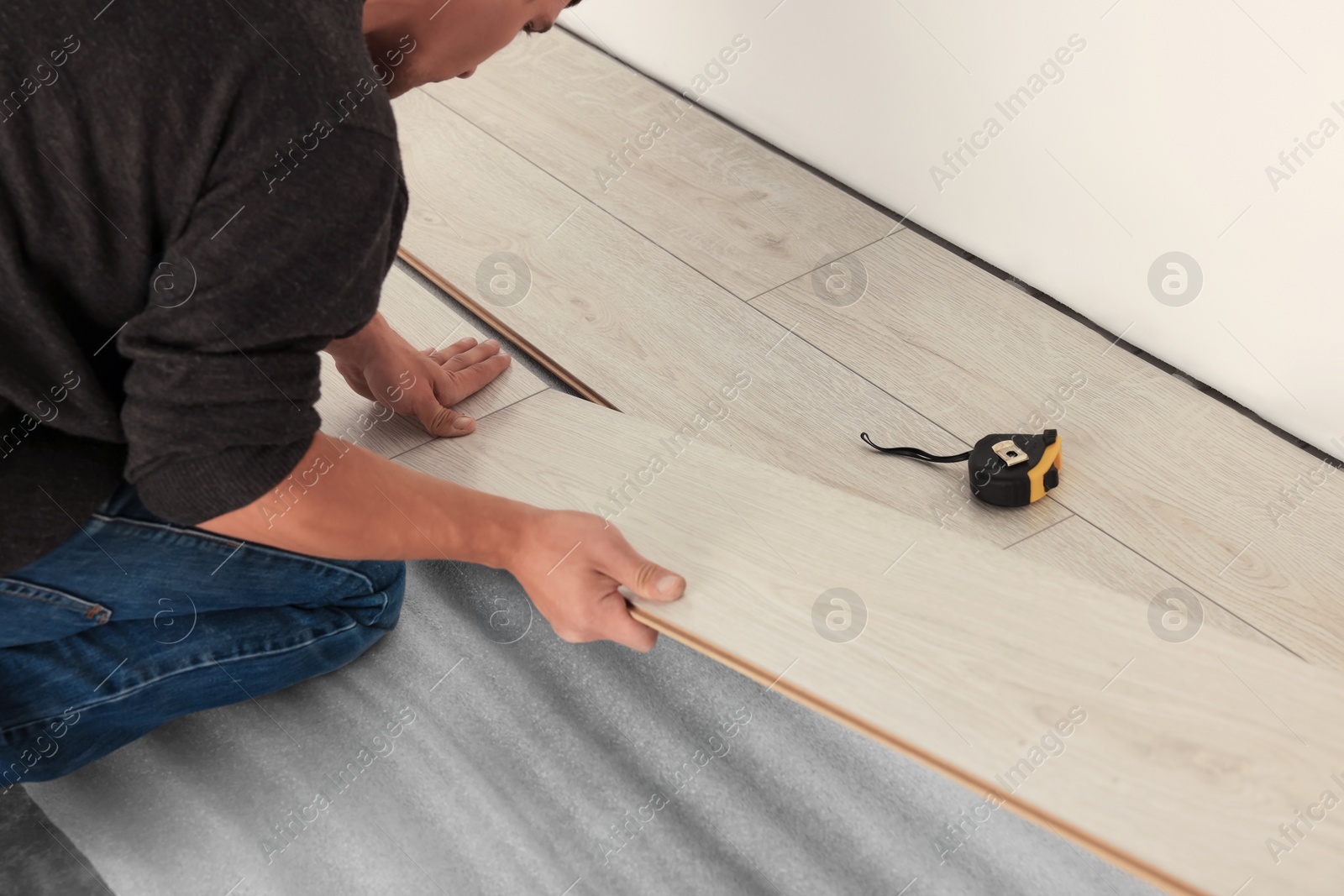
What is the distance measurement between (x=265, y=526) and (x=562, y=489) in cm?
53

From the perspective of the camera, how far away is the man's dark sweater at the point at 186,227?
850 millimetres

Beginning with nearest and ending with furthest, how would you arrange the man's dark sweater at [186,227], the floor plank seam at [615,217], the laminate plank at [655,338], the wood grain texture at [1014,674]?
the man's dark sweater at [186,227], the wood grain texture at [1014,674], the laminate plank at [655,338], the floor plank seam at [615,217]

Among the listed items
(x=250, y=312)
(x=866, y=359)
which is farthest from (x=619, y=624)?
(x=866, y=359)

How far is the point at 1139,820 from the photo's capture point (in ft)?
3.40

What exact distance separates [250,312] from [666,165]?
155cm

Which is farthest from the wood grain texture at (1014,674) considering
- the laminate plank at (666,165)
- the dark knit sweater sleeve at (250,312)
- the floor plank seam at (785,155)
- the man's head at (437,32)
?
the floor plank seam at (785,155)

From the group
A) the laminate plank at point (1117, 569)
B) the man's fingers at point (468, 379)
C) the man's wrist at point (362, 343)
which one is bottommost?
the man's fingers at point (468, 379)

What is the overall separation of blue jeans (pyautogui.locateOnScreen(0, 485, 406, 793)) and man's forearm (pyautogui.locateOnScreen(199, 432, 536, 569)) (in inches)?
5.6

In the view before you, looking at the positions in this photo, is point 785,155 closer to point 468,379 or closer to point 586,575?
point 468,379

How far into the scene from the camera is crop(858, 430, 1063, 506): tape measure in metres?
1.61

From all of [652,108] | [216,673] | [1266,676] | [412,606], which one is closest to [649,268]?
[652,108]

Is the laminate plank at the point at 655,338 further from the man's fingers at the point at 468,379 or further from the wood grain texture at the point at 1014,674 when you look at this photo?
the wood grain texture at the point at 1014,674

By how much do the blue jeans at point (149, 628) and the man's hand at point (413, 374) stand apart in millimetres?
265

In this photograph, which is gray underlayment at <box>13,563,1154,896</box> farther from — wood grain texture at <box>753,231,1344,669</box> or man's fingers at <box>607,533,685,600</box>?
wood grain texture at <box>753,231,1344,669</box>
